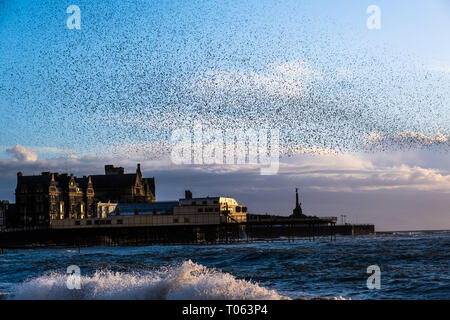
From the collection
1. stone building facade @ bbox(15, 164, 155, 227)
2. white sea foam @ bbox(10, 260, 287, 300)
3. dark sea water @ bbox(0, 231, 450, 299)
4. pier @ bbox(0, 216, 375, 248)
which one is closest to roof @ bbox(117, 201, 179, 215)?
stone building facade @ bbox(15, 164, 155, 227)

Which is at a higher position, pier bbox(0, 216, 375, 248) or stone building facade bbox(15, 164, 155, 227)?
stone building facade bbox(15, 164, 155, 227)

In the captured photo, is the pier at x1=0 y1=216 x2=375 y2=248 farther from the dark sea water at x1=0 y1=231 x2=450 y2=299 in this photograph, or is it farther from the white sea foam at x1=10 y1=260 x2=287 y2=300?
the white sea foam at x1=10 y1=260 x2=287 y2=300

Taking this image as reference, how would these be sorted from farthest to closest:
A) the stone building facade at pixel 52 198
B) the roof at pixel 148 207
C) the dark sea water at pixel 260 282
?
the roof at pixel 148 207 < the stone building facade at pixel 52 198 < the dark sea water at pixel 260 282

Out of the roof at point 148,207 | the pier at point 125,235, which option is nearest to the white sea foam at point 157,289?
the pier at point 125,235

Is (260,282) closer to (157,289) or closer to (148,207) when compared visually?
(157,289)

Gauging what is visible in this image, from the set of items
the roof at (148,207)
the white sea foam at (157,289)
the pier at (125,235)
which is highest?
the roof at (148,207)

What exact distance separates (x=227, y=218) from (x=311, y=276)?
305ft

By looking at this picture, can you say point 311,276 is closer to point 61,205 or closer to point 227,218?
point 227,218

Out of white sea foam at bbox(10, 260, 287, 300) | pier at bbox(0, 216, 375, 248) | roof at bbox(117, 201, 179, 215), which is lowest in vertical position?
pier at bbox(0, 216, 375, 248)

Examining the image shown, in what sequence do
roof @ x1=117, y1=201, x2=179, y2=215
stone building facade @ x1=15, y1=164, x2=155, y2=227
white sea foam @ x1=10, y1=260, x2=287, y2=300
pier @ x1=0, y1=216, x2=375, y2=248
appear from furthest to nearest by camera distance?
1. roof @ x1=117, y1=201, x2=179, y2=215
2. stone building facade @ x1=15, y1=164, x2=155, y2=227
3. pier @ x1=0, y1=216, x2=375, y2=248
4. white sea foam @ x1=10, y1=260, x2=287, y2=300

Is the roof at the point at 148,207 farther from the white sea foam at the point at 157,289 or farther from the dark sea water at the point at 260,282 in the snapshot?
the white sea foam at the point at 157,289

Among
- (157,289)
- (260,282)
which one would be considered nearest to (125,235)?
A: (260,282)
